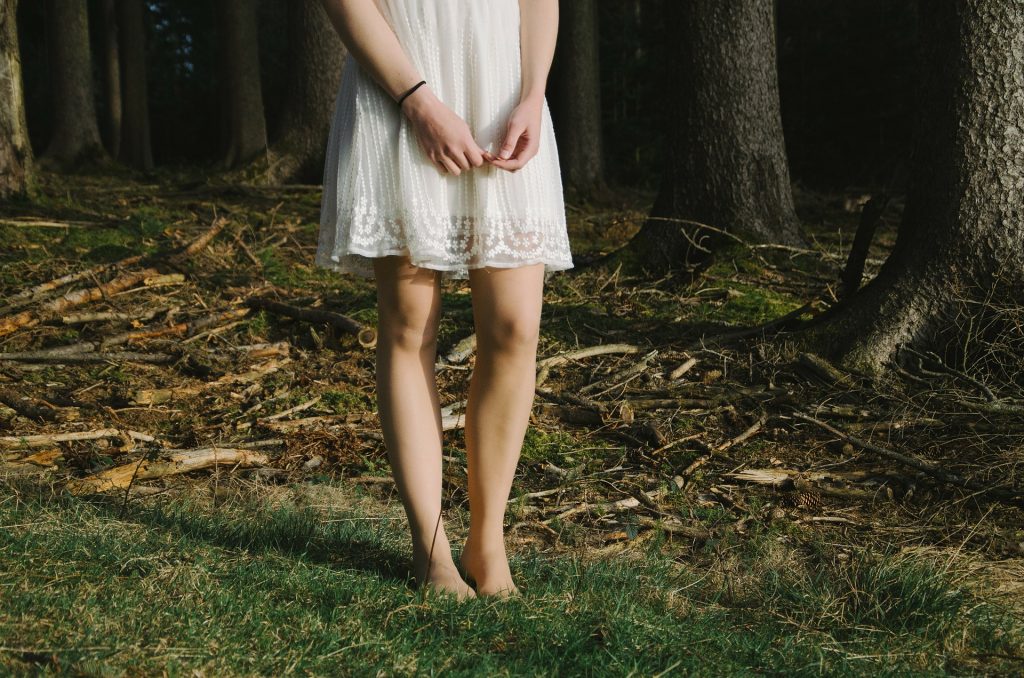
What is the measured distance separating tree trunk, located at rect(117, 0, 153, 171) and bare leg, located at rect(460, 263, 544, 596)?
49.9 ft

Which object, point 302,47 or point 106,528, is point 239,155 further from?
point 106,528

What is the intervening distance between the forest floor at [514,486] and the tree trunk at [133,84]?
33.9ft

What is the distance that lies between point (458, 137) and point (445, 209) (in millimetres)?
179

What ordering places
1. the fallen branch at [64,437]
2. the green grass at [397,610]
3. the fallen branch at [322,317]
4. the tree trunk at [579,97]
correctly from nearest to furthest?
the green grass at [397,610] → the fallen branch at [64,437] → the fallen branch at [322,317] → the tree trunk at [579,97]

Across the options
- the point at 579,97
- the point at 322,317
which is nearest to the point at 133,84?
the point at 579,97

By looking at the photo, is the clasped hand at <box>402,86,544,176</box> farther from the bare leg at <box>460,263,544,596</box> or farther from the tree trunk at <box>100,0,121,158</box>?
the tree trunk at <box>100,0,121,158</box>

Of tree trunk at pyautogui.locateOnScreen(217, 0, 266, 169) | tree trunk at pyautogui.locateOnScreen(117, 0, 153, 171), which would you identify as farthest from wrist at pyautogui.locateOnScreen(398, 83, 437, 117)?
tree trunk at pyautogui.locateOnScreen(117, 0, 153, 171)

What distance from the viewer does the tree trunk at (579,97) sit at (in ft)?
37.9

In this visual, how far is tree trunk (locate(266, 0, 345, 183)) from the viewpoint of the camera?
9.38 meters

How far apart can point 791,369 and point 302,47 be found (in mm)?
6644

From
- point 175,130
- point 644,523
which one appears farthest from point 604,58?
point 644,523

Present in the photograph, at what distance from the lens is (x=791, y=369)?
14.7 feet

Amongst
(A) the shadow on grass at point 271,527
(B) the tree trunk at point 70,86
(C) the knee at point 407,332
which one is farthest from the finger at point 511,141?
(B) the tree trunk at point 70,86

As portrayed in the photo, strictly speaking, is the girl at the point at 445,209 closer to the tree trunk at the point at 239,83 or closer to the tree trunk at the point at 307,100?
the tree trunk at the point at 307,100
